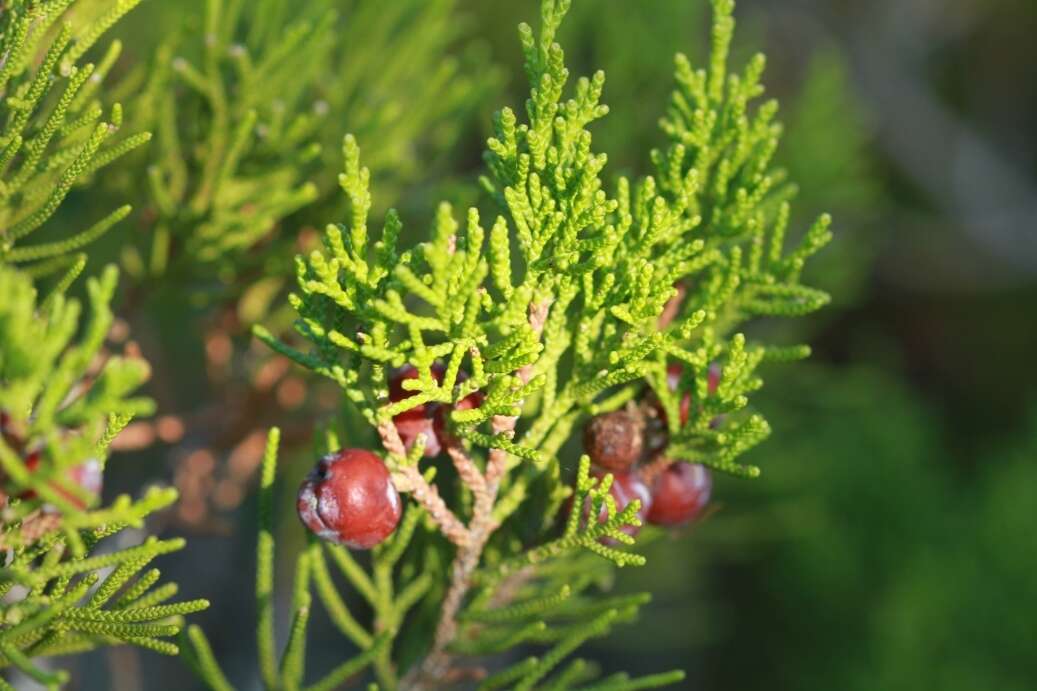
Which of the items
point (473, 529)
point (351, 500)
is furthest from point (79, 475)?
point (473, 529)

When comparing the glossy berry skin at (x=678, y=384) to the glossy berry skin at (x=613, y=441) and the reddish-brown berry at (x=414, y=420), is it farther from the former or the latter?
the reddish-brown berry at (x=414, y=420)

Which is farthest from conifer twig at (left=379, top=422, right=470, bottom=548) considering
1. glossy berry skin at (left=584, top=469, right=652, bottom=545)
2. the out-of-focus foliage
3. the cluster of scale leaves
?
the out-of-focus foliage

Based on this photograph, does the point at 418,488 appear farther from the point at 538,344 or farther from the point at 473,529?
the point at 538,344

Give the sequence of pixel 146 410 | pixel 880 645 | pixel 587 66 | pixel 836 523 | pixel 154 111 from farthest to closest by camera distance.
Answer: pixel 836 523, pixel 880 645, pixel 587 66, pixel 154 111, pixel 146 410

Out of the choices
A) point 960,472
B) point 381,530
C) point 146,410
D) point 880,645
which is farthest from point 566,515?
point 960,472

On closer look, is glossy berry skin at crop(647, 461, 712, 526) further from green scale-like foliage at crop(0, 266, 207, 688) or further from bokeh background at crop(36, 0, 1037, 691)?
green scale-like foliage at crop(0, 266, 207, 688)

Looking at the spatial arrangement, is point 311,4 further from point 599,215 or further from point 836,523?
point 836,523

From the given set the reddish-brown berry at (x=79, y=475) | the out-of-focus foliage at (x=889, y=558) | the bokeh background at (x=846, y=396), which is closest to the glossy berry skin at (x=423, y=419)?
the reddish-brown berry at (x=79, y=475)
